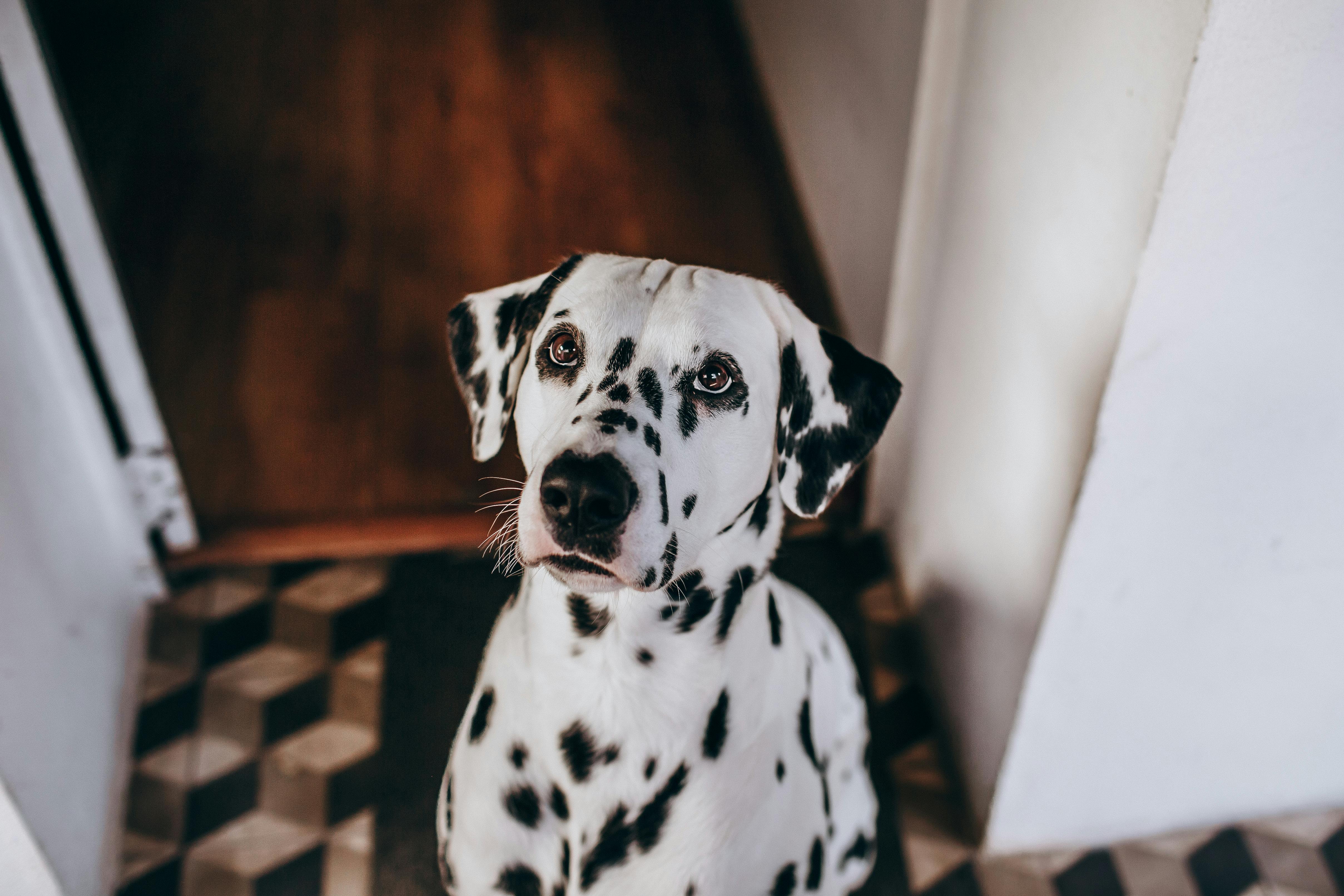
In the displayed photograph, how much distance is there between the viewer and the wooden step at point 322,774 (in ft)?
6.52

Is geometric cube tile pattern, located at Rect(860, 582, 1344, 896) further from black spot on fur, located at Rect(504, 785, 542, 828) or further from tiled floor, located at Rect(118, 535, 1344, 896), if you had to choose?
black spot on fur, located at Rect(504, 785, 542, 828)

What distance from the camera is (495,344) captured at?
116 cm

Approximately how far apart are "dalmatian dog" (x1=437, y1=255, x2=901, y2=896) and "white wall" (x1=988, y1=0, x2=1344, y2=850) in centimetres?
41

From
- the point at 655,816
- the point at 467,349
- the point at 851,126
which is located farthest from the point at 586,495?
the point at 851,126

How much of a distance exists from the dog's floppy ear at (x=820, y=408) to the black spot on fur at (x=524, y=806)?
0.46 m

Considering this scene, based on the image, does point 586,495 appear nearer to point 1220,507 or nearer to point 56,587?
point 1220,507

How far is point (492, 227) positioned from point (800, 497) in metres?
2.67

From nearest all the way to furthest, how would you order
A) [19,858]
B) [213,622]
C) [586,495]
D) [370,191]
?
[586,495] → [19,858] → [213,622] → [370,191]

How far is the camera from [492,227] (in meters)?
3.54

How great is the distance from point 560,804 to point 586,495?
1.51 ft

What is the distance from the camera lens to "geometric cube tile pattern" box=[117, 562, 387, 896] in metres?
1.91

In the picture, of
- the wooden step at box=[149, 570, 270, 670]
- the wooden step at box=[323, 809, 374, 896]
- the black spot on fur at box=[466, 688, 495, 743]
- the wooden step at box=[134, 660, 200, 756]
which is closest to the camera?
the black spot on fur at box=[466, 688, 495, 743]

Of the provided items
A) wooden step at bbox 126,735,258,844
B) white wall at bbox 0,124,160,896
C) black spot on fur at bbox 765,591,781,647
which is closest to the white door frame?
white wall at bbox 0,124,160,896

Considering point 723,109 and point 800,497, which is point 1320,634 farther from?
point 723,109
